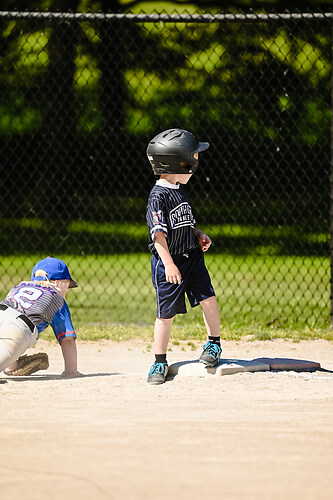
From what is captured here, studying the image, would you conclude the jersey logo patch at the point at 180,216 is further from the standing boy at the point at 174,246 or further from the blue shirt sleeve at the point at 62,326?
the blue shirt sleeve at the point at 62,326

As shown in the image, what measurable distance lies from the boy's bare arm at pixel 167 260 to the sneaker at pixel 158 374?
18.8 inches

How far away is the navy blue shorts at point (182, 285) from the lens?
16.0 feet

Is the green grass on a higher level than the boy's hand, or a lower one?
lower

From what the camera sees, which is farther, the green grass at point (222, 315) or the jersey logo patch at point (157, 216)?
the green grass at point (222, 315)

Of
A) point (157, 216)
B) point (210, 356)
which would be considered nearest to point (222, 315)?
point (210, 356)

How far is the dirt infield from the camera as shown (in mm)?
3006

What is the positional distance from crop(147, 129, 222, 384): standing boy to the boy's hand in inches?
0.9

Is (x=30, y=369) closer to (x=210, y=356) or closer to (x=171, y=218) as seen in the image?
(x=210, y=356)

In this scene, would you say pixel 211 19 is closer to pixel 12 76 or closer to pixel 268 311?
pixel 268 311

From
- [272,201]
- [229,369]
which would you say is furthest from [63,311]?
A: [272,201]

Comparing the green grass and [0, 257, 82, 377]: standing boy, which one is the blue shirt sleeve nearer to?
[0, 257, 82, 377]: standing boy

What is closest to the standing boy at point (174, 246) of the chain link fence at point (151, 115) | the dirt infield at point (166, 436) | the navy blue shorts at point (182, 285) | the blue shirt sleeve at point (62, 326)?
the navy blue shorts at point (182, 285)

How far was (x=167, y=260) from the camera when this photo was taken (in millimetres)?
4746

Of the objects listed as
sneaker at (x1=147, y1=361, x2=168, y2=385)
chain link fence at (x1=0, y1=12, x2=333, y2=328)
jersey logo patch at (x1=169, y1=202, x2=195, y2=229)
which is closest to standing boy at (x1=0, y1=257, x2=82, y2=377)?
sneaker at (x1=147, y1=361, x2=168, y2=385)
